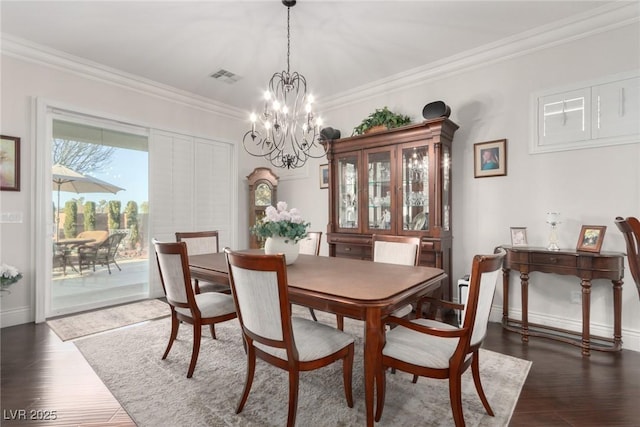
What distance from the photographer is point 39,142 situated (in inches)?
129

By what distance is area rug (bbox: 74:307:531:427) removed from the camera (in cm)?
172

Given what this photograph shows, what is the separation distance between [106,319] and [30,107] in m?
2.31

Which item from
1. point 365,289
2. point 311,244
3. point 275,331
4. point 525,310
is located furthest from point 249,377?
point 525,310

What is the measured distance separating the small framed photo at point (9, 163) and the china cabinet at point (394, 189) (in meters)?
3.27

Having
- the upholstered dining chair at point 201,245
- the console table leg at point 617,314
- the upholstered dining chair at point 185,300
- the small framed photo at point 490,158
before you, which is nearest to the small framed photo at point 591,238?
the console table leg at point 617,314

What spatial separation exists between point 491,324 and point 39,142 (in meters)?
5.00

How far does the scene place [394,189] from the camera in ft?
11.6

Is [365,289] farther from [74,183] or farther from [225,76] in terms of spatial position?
[74,183]

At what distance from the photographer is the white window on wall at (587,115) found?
102 inches

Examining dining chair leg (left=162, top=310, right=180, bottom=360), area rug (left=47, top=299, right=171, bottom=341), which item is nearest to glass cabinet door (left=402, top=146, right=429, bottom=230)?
dining chair leg (left=162, top=310, right=180, bottom=360)

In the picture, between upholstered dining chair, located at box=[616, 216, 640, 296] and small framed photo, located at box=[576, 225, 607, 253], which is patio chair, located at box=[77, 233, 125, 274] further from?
small framed photo, located at box=[576, 225, 607, 253]

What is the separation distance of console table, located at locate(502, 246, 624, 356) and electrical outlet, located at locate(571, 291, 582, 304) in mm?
275

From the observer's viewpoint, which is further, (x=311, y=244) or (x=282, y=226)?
(x=311, y=244)

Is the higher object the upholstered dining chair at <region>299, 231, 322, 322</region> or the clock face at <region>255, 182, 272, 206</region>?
the clock face at <region>255, 182, 272, 206</region>
